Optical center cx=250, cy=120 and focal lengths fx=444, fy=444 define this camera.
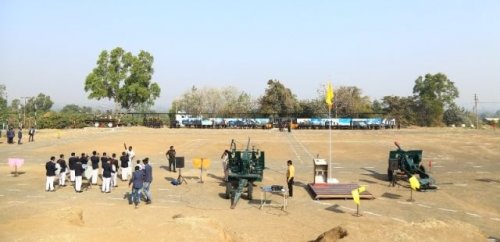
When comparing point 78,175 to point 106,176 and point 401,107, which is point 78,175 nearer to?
point 106,176

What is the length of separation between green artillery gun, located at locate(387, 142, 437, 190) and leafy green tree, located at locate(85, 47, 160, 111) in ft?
167

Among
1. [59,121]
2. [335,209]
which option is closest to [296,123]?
[59,121]

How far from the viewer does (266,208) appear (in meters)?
17.2

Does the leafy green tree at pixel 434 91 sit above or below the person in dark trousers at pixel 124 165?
above

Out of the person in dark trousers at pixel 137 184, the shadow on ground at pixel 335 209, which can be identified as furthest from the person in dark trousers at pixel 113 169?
the shadow on ground at pixel 335 209

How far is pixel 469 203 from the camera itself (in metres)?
18.4

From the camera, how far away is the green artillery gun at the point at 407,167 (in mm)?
21203

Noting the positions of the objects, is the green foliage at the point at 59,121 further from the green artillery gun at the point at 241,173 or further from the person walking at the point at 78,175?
the green artillery gun at the point at 241,173

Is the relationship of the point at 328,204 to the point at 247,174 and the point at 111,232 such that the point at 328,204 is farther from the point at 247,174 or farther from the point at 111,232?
the point at 111,232

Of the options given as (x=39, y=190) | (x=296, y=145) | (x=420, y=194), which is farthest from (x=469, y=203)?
(x=296, y=145)

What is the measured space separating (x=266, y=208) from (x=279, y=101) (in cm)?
6679

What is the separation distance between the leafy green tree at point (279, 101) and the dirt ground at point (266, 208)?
47627mm

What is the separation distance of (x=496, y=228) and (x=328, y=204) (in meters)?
5.94

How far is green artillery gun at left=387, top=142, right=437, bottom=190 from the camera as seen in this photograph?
21203 millimetres
